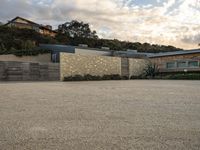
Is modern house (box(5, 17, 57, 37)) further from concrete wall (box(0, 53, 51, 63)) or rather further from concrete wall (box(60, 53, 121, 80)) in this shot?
concrete wall (box(60, 53, 121, 80))

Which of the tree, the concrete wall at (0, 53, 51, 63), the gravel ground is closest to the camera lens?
the gravel ground

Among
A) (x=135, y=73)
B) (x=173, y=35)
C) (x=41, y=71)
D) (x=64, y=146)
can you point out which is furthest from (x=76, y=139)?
(x=173, y=35)

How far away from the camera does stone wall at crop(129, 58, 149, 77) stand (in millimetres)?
26828

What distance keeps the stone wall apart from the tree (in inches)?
1120

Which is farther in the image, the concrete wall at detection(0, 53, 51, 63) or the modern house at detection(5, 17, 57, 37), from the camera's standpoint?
the modern house at detection(5, 17, 57, 37)

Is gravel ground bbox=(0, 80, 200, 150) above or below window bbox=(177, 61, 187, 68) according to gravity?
below

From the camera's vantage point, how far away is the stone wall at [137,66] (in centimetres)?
2683

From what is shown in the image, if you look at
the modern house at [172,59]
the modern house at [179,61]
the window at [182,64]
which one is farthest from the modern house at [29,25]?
the window at [182,64]

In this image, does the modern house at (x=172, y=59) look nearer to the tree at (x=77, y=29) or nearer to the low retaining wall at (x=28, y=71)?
the low retaining wall at (x=28, y=71)

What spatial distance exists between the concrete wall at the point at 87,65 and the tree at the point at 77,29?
101 feet

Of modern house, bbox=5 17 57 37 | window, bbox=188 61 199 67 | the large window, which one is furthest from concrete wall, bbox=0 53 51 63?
modern house, bbox=5 17 57 37

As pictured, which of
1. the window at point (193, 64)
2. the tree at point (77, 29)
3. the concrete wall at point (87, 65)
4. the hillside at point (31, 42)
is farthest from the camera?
the tree at point (77, 29)

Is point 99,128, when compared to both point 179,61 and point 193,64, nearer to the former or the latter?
point 193,64

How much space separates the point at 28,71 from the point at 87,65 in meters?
5.17
